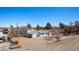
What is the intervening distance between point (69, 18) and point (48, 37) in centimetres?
27

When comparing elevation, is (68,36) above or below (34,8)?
below

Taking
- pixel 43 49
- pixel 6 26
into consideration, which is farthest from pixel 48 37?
Answer: pixel 6 26

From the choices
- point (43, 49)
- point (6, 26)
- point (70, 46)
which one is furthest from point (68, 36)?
point (6, 26)

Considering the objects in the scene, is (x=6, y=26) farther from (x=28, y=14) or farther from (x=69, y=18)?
(x=69, y=18)

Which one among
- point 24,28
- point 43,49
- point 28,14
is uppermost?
point 28,14

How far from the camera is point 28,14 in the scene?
2.18 metres

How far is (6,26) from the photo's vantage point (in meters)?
2.16
